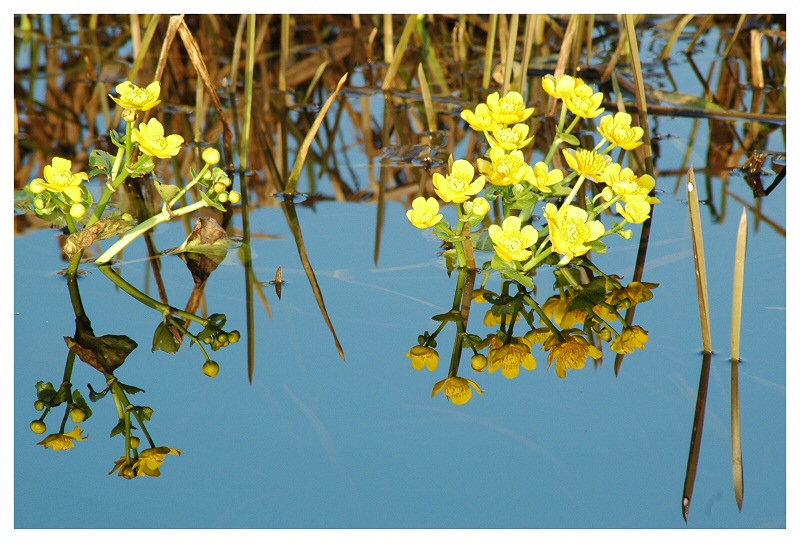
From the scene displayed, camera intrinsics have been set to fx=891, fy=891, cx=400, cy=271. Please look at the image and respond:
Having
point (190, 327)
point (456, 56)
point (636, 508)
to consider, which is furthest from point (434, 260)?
point (456, 56)

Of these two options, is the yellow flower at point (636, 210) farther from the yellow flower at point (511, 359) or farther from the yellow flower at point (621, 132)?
the yellow flower at point (511, 359)

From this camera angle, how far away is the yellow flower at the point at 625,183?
55.1 inches

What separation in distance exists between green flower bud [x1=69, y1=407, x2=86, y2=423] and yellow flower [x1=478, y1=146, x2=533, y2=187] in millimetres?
709

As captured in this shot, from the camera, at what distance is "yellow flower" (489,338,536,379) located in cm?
130

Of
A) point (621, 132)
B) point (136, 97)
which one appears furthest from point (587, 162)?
point (136, 97)

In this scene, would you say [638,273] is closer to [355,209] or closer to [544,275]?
[544,275]

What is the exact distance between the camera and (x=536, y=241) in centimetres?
150

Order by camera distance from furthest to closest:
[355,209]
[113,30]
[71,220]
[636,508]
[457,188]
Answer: [113,30]
[355,209]
[71,220]
[457,188]
[636,508]

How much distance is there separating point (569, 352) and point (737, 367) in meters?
0.24

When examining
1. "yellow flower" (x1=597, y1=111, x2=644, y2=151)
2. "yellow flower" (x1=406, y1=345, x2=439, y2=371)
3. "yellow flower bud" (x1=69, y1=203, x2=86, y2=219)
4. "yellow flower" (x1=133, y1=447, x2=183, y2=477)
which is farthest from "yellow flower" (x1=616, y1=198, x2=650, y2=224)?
"yellow flower bud" (x1=69, y1=203, x2=86, y2=219)

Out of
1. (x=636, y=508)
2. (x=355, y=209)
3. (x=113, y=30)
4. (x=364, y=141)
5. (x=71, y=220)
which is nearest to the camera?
(x=636, y=508)

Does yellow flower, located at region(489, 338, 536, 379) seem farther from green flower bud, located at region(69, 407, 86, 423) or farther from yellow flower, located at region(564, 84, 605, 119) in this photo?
green flower bud, located at region(69, 407, 86, 423)

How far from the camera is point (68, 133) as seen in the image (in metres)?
→ 2.38

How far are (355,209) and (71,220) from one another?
63cm
